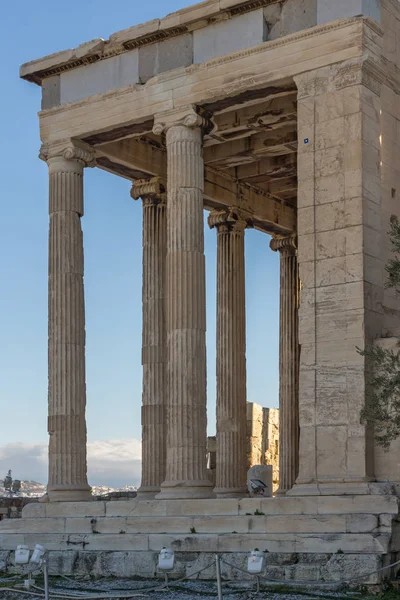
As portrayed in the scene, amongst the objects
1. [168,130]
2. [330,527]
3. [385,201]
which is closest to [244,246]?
[168,130]

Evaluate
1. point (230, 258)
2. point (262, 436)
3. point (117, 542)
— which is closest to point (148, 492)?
point (117, 542)

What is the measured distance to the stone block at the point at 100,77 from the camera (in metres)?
39.0

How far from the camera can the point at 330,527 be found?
30328mm

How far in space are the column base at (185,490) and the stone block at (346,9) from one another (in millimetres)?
13233

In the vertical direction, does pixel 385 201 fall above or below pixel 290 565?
above

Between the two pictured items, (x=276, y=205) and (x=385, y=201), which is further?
(x=276, y=205)

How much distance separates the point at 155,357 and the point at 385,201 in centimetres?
1191

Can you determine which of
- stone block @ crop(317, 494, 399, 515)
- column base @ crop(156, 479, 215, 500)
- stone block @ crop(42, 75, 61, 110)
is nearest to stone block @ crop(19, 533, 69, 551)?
column base @ crop(156, 479, 215, 500)

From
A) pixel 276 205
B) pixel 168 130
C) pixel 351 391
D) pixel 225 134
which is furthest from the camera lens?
pixel 276 205

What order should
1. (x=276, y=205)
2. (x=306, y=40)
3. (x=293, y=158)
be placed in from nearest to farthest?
(x=306, y=40), (x=293, y=158), (x=276, y=205)

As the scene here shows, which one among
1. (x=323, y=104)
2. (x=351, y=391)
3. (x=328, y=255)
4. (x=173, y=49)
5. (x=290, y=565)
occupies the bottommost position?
(x=290, y=565)

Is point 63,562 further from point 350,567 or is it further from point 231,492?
point 231,492

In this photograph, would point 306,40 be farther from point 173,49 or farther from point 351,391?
point 351,391

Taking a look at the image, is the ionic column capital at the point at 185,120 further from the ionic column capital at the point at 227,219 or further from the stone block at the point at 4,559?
the stone block at the point at 4,559
